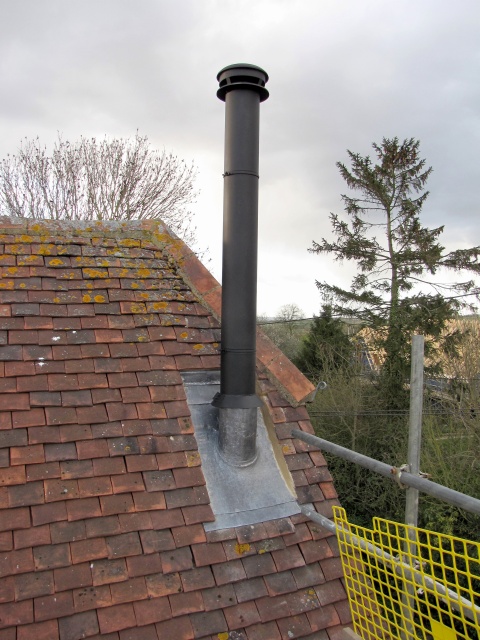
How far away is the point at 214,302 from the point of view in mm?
3826

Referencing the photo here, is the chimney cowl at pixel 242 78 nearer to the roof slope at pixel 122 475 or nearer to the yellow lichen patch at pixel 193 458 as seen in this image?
the roof slope at pixel 122 475

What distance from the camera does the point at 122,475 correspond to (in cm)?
278

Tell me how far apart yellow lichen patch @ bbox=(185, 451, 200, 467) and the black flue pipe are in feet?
0.61

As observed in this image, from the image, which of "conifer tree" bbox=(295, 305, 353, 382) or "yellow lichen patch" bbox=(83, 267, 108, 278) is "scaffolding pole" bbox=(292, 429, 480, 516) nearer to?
"yellow lichen patch" bbox=(83, 267, 108, 278)

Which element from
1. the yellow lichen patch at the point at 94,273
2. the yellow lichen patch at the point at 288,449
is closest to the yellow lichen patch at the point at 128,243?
the yellow lichen patch at the point at 94,273

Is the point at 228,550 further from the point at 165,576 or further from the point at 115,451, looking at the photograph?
the point at 115,451

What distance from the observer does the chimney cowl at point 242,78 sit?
3332 millimetres

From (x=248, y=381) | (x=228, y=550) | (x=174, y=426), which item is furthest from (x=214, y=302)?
(x=228, y=550)

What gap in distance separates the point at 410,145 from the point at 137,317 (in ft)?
56.0

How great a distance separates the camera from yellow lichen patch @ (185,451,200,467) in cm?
299

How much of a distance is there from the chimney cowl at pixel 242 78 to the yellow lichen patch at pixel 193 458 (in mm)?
2509

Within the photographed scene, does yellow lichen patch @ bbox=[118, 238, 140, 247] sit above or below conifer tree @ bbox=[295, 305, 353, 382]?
above

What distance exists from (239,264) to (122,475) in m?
1.52

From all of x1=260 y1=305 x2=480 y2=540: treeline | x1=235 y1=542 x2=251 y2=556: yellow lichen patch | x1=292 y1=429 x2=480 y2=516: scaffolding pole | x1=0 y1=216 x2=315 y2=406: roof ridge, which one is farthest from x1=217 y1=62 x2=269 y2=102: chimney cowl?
x1=260 y1=305 x2=480 y2=540: treeline
